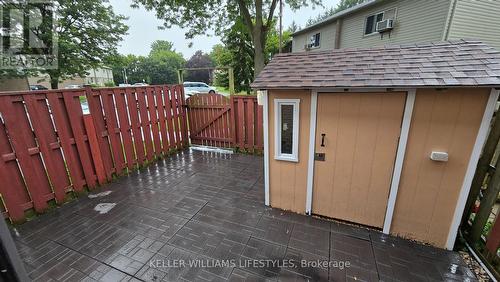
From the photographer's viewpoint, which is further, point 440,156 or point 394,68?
point 394,68

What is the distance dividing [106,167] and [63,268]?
2538 mm

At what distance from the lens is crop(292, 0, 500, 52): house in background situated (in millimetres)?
7723

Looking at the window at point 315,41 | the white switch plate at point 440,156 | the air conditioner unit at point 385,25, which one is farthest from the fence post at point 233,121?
the window at point 315,41

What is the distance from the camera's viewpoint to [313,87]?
2830 mm

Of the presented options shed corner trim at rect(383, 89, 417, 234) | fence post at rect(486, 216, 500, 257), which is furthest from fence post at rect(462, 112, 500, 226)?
shed corner trim at rect(383, 89, 417, 234)

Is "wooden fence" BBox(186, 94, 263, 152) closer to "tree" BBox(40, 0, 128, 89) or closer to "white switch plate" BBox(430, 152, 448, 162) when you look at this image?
"white switch plate" BBox(430, 152, 448, 162)

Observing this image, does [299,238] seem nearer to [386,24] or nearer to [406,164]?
[406,164]

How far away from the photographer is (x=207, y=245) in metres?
2.98

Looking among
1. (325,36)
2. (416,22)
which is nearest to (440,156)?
(416,22)

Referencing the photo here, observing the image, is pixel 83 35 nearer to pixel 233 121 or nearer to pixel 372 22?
pixel 233 121

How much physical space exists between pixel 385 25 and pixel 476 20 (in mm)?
3124

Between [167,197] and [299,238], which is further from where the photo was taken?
[167,197]

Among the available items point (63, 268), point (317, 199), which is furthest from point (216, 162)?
point (63, 268)

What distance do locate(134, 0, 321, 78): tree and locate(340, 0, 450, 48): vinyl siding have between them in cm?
283
